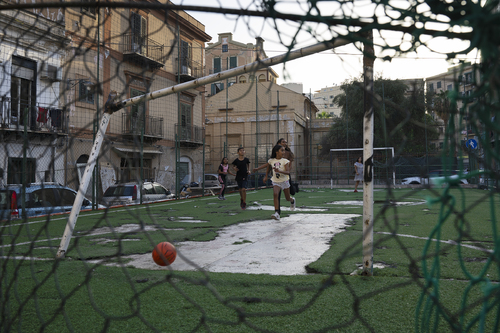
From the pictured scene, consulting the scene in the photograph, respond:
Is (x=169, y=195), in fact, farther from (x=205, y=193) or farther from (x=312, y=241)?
(x=312, y=241)

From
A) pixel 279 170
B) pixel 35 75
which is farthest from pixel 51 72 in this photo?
pixel 279 170

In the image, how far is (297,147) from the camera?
28.8 meters

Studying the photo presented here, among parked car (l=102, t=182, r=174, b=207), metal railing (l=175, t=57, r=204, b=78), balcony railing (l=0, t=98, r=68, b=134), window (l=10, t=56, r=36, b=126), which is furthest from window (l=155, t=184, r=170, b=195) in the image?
metal railing (l=175, t=57, r=204, b=78)

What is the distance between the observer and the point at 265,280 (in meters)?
3.34

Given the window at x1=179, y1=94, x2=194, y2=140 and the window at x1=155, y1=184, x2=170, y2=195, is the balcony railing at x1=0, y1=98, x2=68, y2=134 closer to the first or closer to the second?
the window at x1=155, y1=184, x2=170, y2=195

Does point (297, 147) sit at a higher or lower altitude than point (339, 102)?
lower

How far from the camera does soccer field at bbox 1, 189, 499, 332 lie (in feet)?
5.21

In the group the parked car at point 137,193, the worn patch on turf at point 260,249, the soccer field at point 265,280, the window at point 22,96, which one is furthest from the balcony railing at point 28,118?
the parked car at point 137,193

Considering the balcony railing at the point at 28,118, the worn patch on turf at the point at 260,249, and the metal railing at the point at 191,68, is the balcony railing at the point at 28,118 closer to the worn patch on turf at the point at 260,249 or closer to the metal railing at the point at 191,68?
the worn patch on turf at the point at 260,249

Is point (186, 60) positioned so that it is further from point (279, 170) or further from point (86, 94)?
point (86, 94)

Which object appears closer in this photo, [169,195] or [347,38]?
[347,38]

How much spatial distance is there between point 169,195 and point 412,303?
42.9 feet

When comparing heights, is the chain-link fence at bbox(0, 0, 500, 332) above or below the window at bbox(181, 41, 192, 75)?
below

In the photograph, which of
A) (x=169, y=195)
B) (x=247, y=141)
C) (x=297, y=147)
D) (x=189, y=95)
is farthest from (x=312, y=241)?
(x=247, y=141)
